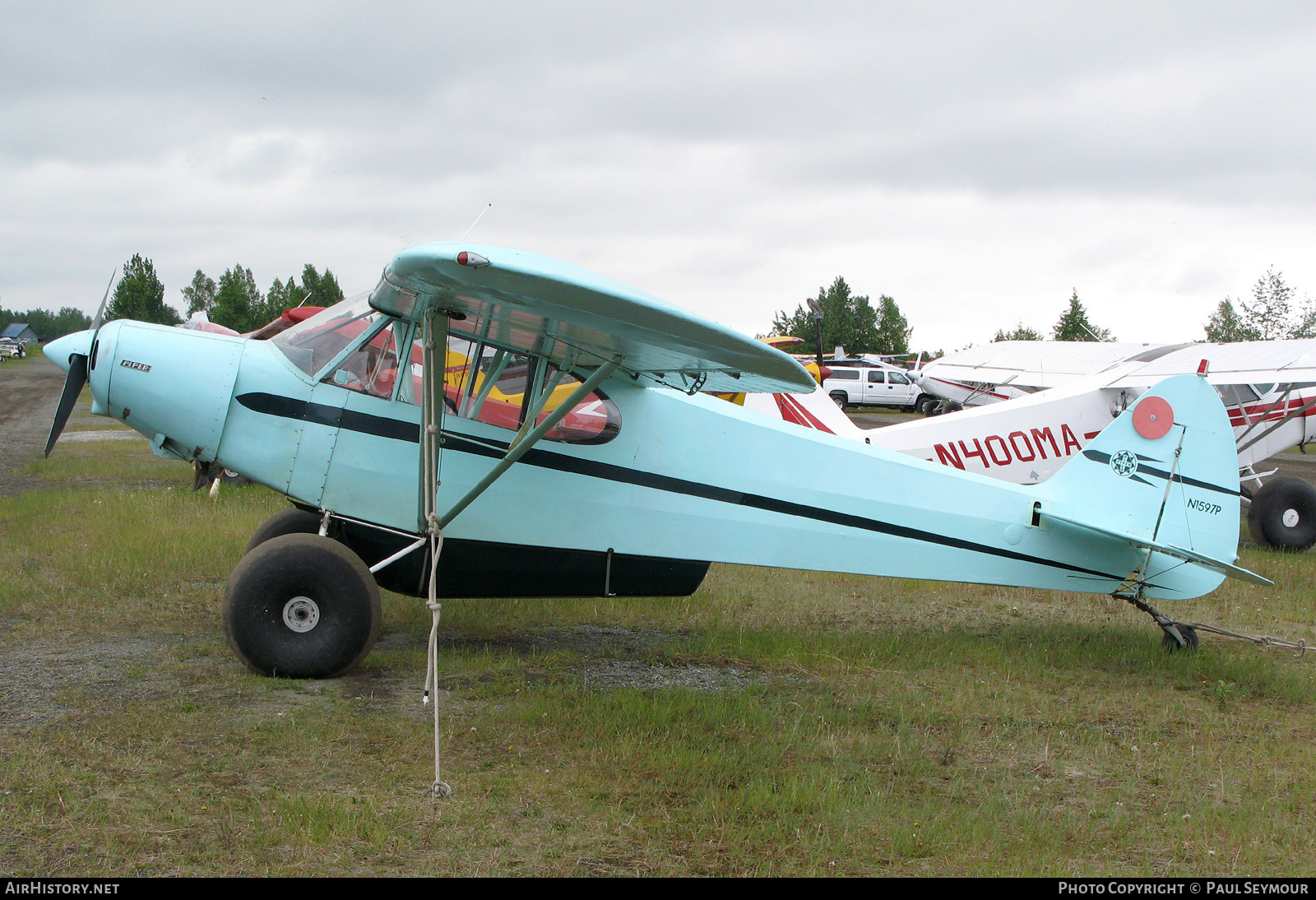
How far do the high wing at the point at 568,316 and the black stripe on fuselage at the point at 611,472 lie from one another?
25.4 inches

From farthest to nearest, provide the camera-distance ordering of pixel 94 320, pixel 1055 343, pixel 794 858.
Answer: pixel 1055 343, pixel 94 320, pixel 794 858

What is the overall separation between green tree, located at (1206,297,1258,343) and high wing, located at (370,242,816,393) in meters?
70.9

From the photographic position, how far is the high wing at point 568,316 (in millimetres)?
4203

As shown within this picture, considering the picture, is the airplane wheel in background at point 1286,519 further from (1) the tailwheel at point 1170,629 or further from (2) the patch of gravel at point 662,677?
(2) the patch of gravel at point 662,677

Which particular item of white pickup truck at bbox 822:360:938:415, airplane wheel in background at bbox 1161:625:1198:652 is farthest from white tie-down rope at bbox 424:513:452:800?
white pickup truck at bbox 822:360:938:415

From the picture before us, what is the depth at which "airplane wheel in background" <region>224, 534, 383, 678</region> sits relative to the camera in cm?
536

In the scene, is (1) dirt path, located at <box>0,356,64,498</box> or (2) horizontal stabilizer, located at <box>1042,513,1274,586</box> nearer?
(2) horizontal stabilizer, located at <box>1042,513,1274,586</box>

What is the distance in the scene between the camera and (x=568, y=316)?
4.79 meters

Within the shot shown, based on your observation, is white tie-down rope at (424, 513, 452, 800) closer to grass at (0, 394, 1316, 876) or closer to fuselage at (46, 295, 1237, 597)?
grass at (0, 394, 1316, 876)

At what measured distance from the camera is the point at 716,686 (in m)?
6.10

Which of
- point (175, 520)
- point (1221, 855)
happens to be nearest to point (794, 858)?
point (1221, 855)

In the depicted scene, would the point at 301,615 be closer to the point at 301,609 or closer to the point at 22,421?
the point at 301,609

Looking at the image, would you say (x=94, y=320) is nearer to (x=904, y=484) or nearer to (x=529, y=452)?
(x=529, y=452)

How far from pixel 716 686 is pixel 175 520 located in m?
7.42
